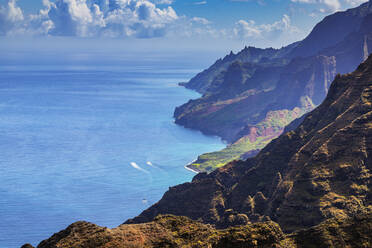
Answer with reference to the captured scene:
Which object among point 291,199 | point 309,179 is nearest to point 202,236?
point 291,199

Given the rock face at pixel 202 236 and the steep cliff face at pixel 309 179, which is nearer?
the rock face at pixel 202 236

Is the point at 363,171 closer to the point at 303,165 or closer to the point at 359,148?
the point at 359,148

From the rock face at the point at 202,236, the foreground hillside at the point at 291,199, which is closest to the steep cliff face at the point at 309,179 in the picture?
the foreground hillside at the point at 291,199

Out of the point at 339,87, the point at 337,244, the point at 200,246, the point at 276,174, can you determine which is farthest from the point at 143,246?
the point at 339,87

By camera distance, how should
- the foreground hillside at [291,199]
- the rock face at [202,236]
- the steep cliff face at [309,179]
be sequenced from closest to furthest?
1. the rock face at [202,236]
2. the foreground hillside at [291,199]
3. the steep cliff face at [309,179]

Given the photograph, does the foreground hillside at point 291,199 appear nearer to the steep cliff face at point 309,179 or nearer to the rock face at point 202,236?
the rock face at point 202,236
